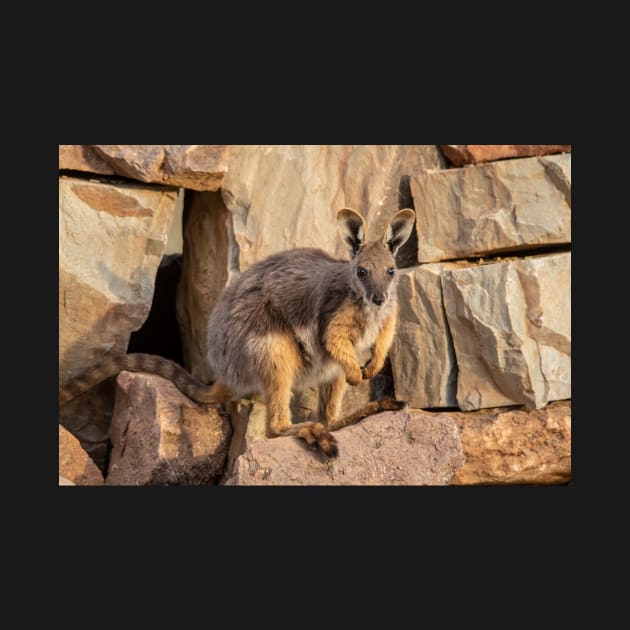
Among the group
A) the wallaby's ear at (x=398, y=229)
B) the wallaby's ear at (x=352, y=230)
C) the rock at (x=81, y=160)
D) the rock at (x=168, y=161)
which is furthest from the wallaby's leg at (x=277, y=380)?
the rock at (x=81, y=160)

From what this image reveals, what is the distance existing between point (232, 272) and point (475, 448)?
103 inches

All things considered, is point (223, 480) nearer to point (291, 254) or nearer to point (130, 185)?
point (291, 254)

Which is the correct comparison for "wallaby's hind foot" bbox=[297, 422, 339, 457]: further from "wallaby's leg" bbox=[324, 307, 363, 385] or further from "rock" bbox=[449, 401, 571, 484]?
"rock" bbox=[449, 401, 571, 484]

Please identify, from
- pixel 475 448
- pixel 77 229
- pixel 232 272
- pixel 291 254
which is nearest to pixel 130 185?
pixel 77 229

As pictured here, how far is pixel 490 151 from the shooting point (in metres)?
7.19

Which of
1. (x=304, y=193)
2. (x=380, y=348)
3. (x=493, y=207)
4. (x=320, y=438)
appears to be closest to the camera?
(x=320, y=438)

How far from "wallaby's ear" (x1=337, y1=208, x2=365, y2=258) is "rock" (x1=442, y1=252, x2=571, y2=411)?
1148mm

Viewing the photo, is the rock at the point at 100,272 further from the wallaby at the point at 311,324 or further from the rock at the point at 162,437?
the wallaby at the point at 311,324

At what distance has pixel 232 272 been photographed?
7629 millimetres

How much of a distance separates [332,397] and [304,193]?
193 centimetres

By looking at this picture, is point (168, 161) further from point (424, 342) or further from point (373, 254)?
point (424, 342)

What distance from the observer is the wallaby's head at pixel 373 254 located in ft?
19.6

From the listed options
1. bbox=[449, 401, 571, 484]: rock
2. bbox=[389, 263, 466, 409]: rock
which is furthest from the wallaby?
bbox=[449, 401, 571, 484]: rock

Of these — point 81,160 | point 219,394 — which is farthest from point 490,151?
point 81,160
